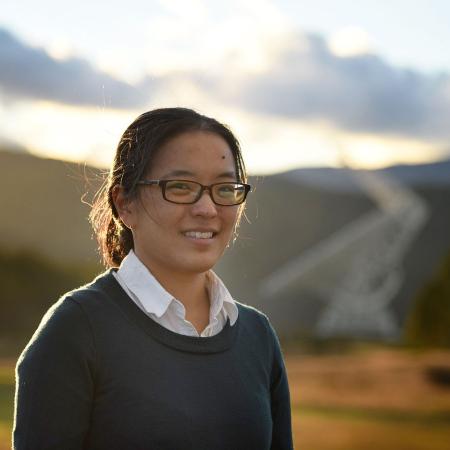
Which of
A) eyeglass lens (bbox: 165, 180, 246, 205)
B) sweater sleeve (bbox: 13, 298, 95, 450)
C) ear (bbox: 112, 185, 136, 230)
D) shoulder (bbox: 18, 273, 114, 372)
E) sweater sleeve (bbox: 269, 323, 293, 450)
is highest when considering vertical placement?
eyeglass lens (bbox: 165, 180, 246, 205)

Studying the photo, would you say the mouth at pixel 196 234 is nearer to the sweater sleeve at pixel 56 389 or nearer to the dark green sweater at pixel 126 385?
the dark green sweater at pixel 126 385

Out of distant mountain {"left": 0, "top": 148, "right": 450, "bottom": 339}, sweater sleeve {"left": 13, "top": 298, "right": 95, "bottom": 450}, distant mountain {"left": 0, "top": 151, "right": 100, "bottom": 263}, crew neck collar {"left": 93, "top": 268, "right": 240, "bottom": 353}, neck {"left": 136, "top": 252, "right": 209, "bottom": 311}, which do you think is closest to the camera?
sweater sleeve {"left": 13, "top": 298, "right": 95, "bottom": 450}

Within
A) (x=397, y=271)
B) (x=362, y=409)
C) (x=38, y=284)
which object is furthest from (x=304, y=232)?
(x=362, y=409)

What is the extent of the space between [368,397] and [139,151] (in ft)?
58.3

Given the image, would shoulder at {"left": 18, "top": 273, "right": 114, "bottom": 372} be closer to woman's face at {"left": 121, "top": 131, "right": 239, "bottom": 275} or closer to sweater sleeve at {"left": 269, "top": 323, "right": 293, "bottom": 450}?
woman's face at {"left": 121, "top": 131, "right": 239, "bottom": 275}

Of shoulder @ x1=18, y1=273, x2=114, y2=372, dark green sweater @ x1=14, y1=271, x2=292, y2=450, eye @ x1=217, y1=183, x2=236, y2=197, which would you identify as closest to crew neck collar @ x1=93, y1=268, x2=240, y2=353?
dark green sweater @ x1=14, y1=271, x2=292, y2=450

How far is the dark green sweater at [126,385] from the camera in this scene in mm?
2064

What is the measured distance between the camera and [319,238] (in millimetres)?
48656

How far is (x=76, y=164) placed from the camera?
2.83m

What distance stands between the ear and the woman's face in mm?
49

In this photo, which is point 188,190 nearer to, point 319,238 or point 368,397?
point 368,397

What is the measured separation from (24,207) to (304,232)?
1620 centimetres

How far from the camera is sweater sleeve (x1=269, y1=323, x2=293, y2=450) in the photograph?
2.54 meters

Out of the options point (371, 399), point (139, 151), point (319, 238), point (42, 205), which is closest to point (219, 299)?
point (139, 151)
